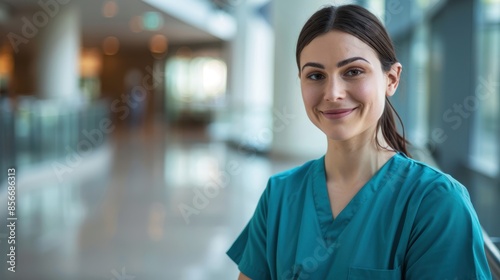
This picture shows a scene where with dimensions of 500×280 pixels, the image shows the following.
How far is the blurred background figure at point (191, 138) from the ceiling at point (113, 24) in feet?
0.23

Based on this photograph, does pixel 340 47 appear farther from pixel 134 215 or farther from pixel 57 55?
pixel 57 55

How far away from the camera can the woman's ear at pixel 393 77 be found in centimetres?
136

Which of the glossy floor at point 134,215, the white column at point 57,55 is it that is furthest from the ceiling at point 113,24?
the glossy floor at point 134,215

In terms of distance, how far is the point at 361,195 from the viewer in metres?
1.35

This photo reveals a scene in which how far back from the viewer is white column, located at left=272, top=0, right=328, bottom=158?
11.8 metres

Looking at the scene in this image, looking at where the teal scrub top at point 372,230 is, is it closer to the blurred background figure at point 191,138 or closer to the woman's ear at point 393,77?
the woman's ear at point 393,77

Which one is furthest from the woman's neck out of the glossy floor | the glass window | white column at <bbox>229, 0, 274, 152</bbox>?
white column at <bbox>229, 0, 274, 152</bbox>

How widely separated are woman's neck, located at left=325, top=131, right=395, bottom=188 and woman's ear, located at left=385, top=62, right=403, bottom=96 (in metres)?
0.11

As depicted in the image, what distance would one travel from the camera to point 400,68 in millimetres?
1382

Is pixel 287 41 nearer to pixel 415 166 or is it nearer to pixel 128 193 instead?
pixel 128 193

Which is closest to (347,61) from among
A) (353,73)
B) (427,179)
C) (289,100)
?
(353,73)

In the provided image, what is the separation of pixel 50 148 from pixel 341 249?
9.30 m

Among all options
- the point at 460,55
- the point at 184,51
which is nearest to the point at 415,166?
the point at 460,55

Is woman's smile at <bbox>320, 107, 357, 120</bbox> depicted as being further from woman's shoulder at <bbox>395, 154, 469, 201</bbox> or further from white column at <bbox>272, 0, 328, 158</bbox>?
white column at <bbox>272, 0, 328, 158</bbox>
